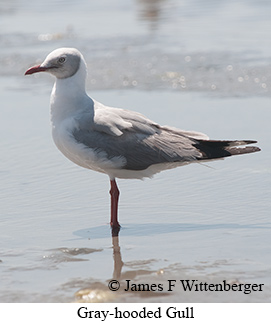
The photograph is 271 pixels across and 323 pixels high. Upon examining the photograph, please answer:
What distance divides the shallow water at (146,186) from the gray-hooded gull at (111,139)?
1.29 ft

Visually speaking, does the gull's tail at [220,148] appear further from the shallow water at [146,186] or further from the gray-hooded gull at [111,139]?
the shallow water at [146,186]

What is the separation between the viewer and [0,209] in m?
6.50

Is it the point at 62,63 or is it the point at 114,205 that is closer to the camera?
the point at 114,205

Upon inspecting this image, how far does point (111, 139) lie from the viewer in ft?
20.6

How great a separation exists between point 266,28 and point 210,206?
784 centimetres

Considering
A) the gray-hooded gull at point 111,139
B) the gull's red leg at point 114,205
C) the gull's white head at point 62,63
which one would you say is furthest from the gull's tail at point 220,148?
the gull's white head at point 62,63

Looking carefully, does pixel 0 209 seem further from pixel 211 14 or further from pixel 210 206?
pixel 211 14

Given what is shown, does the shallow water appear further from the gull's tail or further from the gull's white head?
the gull's white head

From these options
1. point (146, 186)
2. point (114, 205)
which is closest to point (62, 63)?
point (114, 205)

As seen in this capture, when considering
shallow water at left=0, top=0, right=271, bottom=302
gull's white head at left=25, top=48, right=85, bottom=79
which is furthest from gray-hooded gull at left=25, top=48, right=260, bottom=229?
shallow water at left=0, top=0, right=271, bottom=302

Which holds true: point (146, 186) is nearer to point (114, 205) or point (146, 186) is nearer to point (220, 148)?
point (114, 205)

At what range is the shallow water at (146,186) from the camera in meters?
5.16

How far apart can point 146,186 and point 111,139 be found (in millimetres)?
943

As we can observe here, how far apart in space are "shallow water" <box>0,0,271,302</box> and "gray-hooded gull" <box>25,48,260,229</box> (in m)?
0.39
